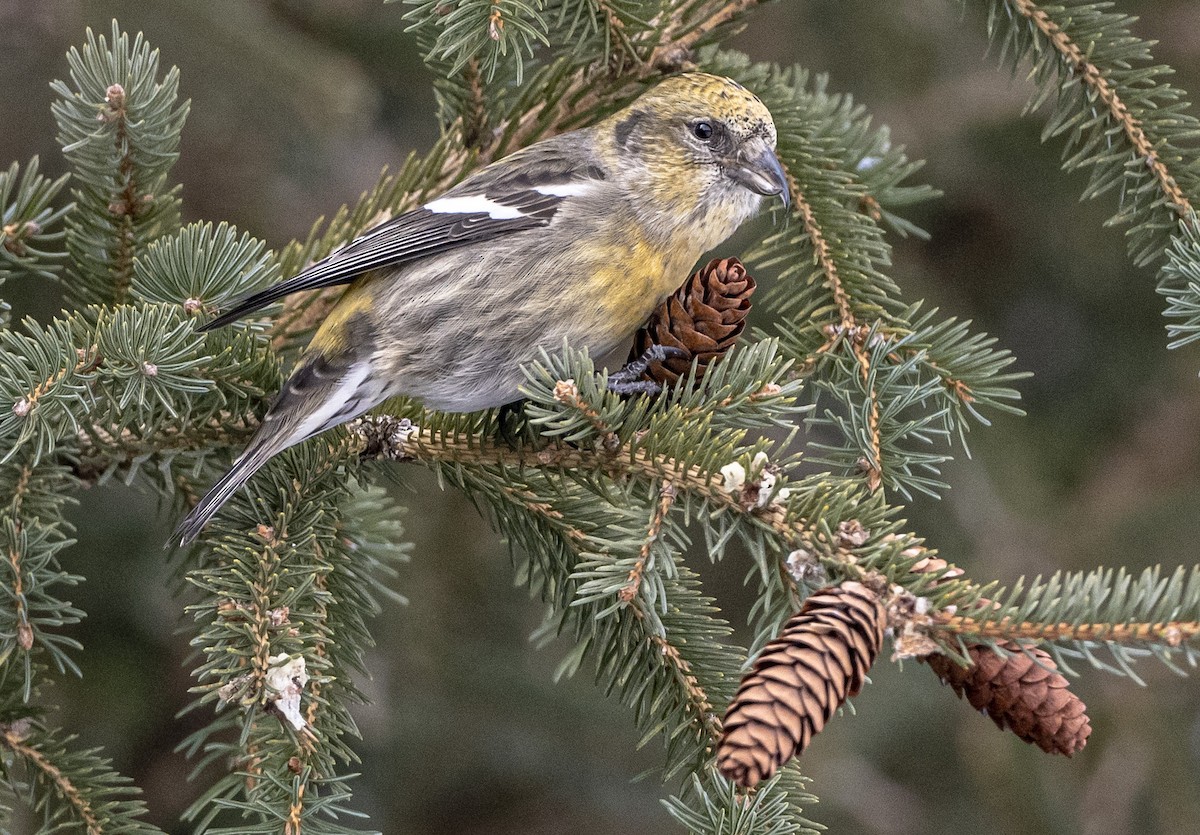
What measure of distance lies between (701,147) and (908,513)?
1.80 m

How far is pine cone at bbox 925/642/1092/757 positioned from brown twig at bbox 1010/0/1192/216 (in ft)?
4.18

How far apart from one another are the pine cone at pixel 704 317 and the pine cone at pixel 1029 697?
2.83ft

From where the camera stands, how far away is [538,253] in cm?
308

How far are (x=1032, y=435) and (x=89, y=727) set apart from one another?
3667 millimetres

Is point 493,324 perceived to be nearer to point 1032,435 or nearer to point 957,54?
point 1032,435

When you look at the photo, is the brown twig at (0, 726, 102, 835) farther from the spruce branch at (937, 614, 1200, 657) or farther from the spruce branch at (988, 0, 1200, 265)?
the spruce branch at (988, 0, 1200, 265)

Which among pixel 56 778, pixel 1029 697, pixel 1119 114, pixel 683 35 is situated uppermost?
pixel 1119 114

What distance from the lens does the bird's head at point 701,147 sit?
9.85 ft

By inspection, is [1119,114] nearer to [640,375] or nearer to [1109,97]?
[1109,97]

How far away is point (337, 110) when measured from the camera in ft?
12.2

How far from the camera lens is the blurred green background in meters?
3.97

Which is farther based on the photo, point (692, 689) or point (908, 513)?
point (908, 513)

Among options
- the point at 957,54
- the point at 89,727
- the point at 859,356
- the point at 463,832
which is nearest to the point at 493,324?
the point at 859,356

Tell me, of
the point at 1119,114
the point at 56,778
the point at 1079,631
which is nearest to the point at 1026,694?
the point at 1079,631
